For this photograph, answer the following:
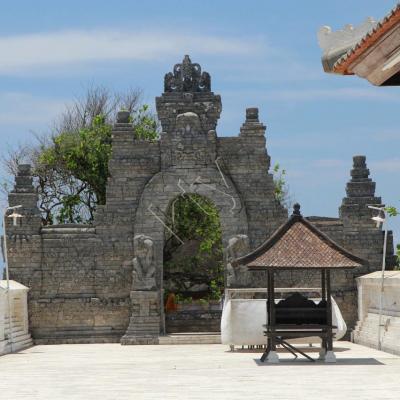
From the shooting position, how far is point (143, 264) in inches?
1148

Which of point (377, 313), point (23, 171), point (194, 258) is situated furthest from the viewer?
point (194, 258)

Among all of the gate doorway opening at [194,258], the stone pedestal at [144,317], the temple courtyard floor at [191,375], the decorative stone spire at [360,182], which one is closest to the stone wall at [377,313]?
the temple courtyard floor at [191,375]

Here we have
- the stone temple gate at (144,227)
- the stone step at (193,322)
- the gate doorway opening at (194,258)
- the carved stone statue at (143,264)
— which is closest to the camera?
the carved stone statue at (143,264)

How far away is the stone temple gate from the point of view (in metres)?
29.5

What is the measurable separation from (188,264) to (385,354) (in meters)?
13.3

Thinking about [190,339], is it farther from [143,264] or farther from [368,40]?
[368,40]

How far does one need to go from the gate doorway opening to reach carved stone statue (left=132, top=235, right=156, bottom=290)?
5748 millimetres

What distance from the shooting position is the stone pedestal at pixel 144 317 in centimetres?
2867

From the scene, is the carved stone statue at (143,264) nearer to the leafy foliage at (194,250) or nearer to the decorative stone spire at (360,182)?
the decorative stone spire at (360,182)

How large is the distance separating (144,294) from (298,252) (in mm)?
7880

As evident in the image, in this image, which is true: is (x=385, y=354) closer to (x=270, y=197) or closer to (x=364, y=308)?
(x=364, y=308)

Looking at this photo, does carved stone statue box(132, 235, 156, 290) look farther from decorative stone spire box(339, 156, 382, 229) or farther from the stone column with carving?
decorative stone spire box(339, 156, 382, 229)

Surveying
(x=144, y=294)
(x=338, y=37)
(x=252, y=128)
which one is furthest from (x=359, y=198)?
(x=338, y=37)

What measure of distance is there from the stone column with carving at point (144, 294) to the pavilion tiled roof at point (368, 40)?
17846 millimetres
